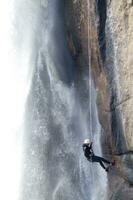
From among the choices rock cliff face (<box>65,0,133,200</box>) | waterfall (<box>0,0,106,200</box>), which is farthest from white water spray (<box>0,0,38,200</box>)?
rock cliff face (<box>65,0,133,200</box>)

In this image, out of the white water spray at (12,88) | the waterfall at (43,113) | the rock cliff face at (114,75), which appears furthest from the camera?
the white water spray at (12,88)

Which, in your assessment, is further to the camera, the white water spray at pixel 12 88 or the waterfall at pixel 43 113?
the white water spray at pixel 12 88

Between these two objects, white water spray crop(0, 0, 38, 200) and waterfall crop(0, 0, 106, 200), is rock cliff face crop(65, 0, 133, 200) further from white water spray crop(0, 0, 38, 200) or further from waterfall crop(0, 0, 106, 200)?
white water spray crop(0, 0, 38, 200)

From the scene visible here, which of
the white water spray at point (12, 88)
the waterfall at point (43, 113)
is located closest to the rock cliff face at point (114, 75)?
the waterfall at point (43, 113)

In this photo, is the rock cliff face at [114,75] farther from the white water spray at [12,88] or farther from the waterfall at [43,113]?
the white water spray at [12,88]

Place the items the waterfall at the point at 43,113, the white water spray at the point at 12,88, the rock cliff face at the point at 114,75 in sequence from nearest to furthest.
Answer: the rock cliff face at the point at 114,75, the waterfall at the point at 43,113, the white water spray at the point at 12,88

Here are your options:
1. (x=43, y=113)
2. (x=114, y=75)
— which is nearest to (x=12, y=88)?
(x=43, y=113)
